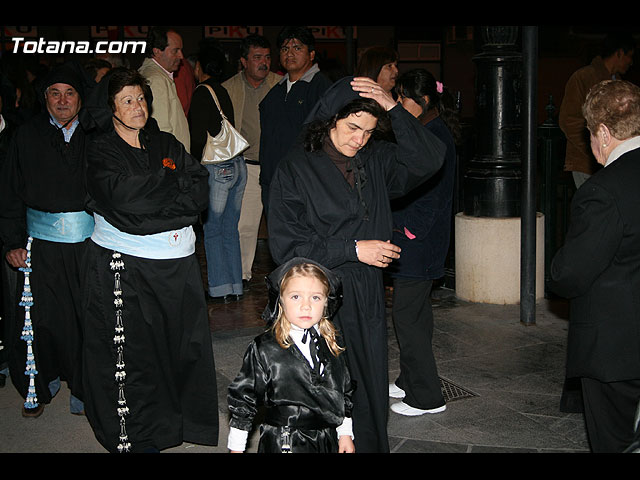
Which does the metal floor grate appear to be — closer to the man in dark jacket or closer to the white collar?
the white collar

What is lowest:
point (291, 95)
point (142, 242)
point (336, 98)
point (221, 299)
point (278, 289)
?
point (221, 299)

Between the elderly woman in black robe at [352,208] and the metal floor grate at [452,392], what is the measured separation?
1.54 meters

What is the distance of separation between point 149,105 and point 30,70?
267 inches

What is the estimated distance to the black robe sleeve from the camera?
449 centimetres

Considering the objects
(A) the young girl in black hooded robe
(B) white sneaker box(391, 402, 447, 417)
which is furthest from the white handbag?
(A) the young girl in black hooded robe

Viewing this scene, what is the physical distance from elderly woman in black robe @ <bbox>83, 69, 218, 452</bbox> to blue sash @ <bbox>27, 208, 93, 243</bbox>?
1.74 feet

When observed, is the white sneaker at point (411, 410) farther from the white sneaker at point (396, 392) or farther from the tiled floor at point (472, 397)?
the white sneaker at point (396, 392)

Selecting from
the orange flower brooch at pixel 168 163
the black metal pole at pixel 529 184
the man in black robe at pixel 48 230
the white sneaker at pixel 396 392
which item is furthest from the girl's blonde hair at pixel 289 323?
the black metal pole at pixel 529 184

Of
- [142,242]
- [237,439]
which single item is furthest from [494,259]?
[237,439]

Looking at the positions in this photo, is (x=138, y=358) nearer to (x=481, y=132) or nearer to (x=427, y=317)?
(x=427, y=317)

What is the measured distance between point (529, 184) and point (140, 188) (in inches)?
143

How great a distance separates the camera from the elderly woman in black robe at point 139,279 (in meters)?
4.57

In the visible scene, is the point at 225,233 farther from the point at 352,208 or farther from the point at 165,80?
the point at 352,208

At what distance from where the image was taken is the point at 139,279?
4652 mm
